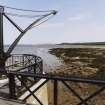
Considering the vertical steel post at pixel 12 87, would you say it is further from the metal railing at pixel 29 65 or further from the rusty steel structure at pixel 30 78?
the metal railing at pixel 29 65

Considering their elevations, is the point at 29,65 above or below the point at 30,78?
above

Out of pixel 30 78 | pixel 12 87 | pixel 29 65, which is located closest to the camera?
pixel 12 87

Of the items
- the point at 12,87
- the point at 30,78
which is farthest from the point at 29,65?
the point at 12,87

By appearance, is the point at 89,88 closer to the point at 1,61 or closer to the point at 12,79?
the point at 1,61

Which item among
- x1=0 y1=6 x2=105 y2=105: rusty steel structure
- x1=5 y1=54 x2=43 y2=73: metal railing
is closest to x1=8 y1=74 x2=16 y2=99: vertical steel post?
x1=0 y1=6 x2=105 y2=105: rusty steel structure

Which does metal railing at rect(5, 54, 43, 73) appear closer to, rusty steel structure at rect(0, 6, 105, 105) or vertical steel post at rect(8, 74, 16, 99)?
rusty steel structure at rect(0, 6, 105, 105)

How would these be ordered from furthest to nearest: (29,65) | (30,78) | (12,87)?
(30,78) → (29,65) → (12,87)

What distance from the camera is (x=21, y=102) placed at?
7.12 m

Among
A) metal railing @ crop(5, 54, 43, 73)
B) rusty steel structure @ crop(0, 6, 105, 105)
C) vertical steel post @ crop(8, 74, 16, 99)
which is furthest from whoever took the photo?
metal railing @ crop(5, 54, 43, 73)

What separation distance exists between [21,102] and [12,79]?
740 millimetres

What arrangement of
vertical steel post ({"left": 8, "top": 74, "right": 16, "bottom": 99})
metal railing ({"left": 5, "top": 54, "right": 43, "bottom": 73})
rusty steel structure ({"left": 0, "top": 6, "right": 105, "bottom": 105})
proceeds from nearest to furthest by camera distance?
rusty steel structure ({"left": 0, "top": 6, "right": 105, "bottom": 105}), vertical steel post ({"left": 8, "top": 74, "right": 16, "bottom": 99}), metal railing ({"left": 5, "top": 54, "right": 43, "bottom": 73})

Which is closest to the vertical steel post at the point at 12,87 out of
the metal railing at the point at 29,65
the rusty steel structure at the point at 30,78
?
the rusty steel structure at the point at 30,78

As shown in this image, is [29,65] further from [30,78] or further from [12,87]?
[12,87]

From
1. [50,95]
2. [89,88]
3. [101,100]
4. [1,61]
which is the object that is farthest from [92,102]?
[1,61]
